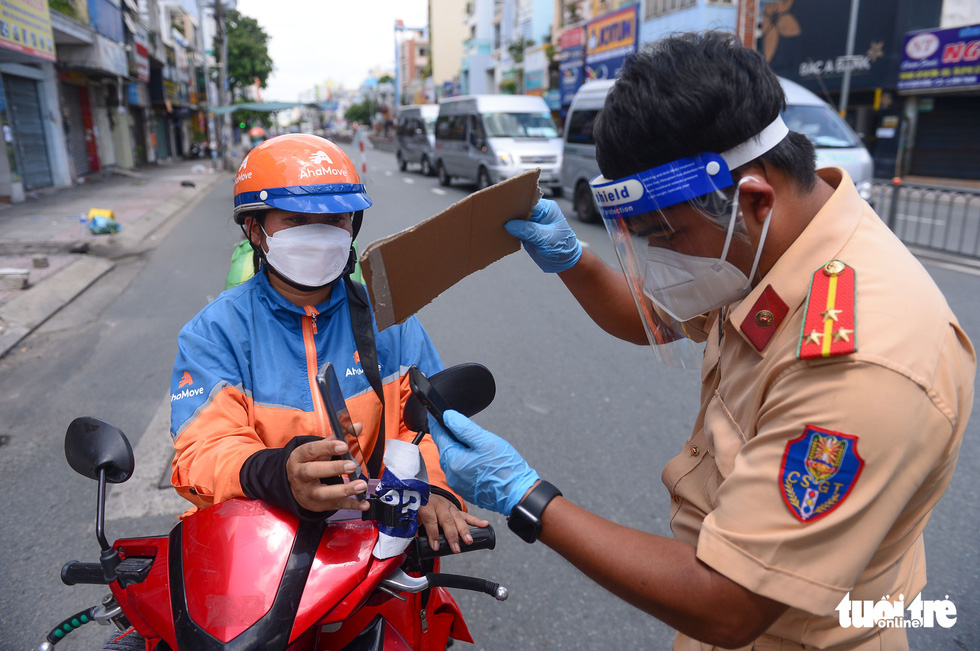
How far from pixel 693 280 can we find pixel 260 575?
3.36ft

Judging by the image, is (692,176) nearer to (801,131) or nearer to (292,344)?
(292,344)

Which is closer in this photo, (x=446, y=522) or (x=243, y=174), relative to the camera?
(x=446, y=522)

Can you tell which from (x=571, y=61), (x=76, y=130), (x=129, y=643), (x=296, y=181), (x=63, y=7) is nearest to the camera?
(x=129, y=643)

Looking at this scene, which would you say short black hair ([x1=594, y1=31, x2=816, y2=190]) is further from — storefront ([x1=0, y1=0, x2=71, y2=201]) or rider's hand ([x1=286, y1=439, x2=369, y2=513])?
storefront ([x1=0, y1=0, x2=71, y2=201])

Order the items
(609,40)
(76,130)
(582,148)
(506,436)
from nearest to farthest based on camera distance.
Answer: (506,436) → (582,148) → (76,130) → (609,40)

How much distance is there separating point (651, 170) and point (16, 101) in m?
19.4

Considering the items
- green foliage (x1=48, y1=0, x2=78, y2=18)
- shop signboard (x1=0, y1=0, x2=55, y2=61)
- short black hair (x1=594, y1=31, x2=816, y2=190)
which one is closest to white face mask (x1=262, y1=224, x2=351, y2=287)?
short black hair (x1=594, y1=31, x2=816, y2=190)

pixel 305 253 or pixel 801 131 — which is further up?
pixel 801 131

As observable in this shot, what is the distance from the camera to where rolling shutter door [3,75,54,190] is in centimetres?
1555

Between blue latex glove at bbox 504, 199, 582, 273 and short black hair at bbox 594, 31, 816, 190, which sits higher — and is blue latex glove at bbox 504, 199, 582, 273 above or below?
below

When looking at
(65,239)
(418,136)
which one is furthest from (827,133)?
(418,136)

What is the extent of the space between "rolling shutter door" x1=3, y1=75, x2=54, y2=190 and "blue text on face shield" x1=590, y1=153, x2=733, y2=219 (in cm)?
1831

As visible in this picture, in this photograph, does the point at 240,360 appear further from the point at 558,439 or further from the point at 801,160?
the point at 558,439

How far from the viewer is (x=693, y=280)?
139cm
